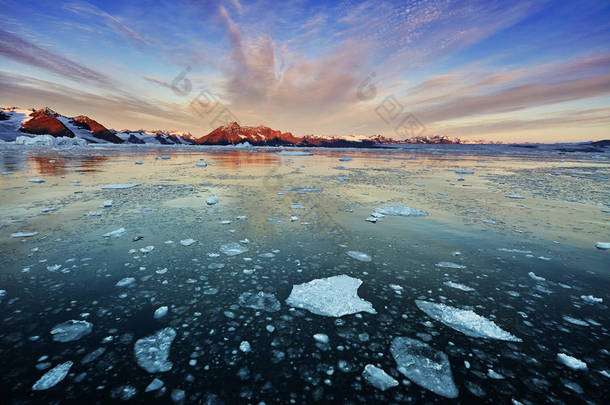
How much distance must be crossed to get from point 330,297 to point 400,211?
4246 mm

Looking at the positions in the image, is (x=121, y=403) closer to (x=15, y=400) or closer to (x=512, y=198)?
→ (x=15, y=400)

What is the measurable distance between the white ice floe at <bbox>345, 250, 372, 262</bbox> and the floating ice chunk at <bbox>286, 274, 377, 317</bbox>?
633mm

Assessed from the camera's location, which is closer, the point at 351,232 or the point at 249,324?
the point at 249,324

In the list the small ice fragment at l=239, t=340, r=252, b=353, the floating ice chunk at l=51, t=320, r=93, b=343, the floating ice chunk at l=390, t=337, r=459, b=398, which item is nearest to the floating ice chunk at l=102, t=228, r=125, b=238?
the floating ice chunk at l=51, t=320, r=93, b=343

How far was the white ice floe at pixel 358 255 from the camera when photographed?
381cm

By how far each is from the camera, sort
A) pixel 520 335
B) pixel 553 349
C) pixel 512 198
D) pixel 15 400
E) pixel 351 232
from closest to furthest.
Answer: pixel 15 400 → pixel 553 349 → pixel 520 335 → pixel 351 232 → pixel 512 198

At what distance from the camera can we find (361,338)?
226 cm

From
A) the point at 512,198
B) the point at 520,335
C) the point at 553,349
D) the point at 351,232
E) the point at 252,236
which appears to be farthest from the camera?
the point at 512,198

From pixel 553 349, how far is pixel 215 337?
2963 millimetres

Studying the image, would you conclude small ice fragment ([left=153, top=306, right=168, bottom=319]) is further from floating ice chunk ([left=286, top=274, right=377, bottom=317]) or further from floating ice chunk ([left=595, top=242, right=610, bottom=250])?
floating ice chunk ([left=595, top=242, right=610, bottom=250])

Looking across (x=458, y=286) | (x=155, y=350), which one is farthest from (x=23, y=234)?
(x=458, y=286)

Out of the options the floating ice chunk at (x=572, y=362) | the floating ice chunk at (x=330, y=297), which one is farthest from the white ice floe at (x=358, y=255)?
the floating ice chunk at (x=572, y=362)

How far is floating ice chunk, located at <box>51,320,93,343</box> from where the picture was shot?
2.15 m

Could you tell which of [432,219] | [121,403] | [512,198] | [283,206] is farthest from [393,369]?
[512,198]
